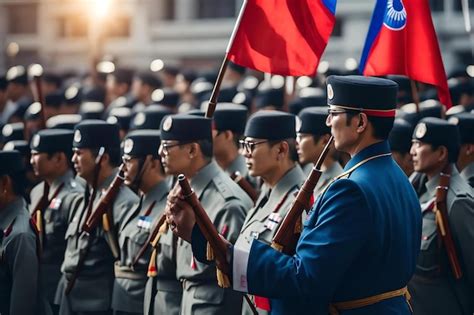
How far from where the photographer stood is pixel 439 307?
8.09 m

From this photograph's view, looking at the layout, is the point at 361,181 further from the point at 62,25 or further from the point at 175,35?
the point at 62,25

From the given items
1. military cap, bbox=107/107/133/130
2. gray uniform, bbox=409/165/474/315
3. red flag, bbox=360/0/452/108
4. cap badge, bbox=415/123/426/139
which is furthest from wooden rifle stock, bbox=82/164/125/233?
military cap, bbox=107/107/133/130

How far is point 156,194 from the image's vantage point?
926 centimetres

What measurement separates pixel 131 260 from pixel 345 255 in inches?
149

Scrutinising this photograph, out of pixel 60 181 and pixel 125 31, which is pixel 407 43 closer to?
pixel 60 181

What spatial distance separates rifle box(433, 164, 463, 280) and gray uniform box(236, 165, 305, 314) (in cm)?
96

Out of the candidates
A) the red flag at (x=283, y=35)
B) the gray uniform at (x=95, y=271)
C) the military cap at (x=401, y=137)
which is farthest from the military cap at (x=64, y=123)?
the red flag at (x=283, y=35)

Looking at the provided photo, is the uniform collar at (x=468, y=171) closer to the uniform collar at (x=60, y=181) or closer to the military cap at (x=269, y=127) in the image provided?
the military cap at (x=269, y=127)

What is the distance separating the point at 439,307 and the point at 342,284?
2.68 m

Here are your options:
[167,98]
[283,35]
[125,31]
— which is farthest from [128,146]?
[125,31]

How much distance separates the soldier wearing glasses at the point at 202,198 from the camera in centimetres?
801

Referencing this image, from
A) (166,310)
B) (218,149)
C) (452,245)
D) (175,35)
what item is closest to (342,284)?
(452,245)

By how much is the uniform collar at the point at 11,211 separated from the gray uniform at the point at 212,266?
47.1 inches

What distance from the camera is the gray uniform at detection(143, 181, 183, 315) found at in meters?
8.41
